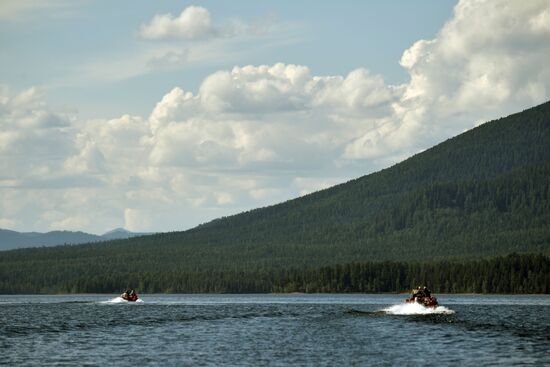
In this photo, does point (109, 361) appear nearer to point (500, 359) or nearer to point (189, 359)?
point (189, 359)

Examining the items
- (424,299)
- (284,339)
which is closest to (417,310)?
(424,299)

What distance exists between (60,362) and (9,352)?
11.1m

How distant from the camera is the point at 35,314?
583 ft

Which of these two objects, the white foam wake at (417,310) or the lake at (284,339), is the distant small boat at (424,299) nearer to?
the white foam wake at (417,310)

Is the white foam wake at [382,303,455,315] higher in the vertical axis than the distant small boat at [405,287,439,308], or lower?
lower

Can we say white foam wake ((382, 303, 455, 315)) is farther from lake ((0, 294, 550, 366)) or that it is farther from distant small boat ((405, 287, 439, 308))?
distant small boat ((405, 287, 439, 308))

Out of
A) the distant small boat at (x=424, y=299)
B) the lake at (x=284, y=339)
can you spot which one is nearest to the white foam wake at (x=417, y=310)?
the lake at (x=284, y=339)

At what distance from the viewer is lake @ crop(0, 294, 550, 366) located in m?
92.8

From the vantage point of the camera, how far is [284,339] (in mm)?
114375

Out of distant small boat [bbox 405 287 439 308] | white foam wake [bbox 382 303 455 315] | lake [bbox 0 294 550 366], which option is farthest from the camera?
distant small boat [bbox 405 287 439 308]

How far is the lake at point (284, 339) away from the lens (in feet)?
304

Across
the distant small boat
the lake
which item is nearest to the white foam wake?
the lake

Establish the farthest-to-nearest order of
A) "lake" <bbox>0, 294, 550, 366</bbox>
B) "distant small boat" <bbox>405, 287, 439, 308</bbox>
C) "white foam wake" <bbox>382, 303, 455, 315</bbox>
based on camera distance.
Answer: "distant small boat" <bbox>405, 287, 439, 308</bbox>, "white foam wake" <bbox>382, 303, 455, 315</bbox>, "lake" <bbox>0, 294, 550, 366</bbox>

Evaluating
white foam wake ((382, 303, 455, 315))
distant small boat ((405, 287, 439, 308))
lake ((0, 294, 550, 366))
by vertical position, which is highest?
distant small boat ((405, 287, 439, 308))
